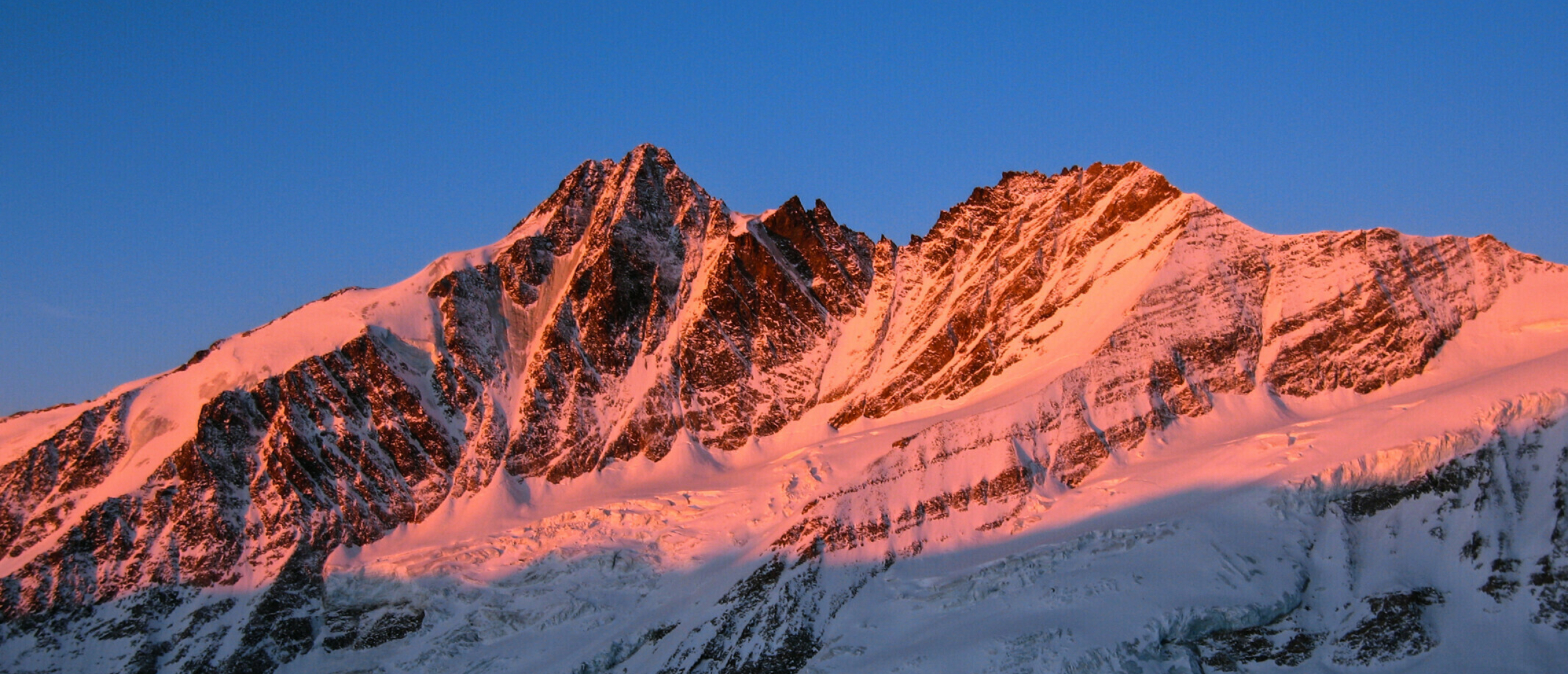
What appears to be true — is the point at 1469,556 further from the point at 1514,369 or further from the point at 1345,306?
the point at 1345,306

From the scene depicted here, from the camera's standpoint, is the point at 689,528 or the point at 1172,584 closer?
the point at 1172,584

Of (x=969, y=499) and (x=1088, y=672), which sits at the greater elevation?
(x=969, y=499)

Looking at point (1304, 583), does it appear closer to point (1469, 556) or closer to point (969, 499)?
point (1469, 556)

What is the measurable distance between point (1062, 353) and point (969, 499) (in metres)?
26.5

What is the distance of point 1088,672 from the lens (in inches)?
5758

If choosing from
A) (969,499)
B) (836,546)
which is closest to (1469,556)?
(969,499)

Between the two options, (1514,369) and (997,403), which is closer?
(1514,369)

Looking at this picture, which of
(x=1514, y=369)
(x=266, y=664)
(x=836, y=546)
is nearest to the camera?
(x=1514, y=369)

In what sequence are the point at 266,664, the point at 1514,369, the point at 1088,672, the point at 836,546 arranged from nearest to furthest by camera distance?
1. the point at 1088,672
2. the point at 1514,369
3. the point at 836,546
4. the point at 266,664

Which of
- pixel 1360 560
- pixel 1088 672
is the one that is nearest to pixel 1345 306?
pixel 1360 560

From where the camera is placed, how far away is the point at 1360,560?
6048 inches

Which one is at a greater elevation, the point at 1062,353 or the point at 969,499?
the point at 1062,353

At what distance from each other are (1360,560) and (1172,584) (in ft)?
63.1

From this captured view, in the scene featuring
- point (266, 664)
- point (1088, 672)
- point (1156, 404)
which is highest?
point (1156, 404)
